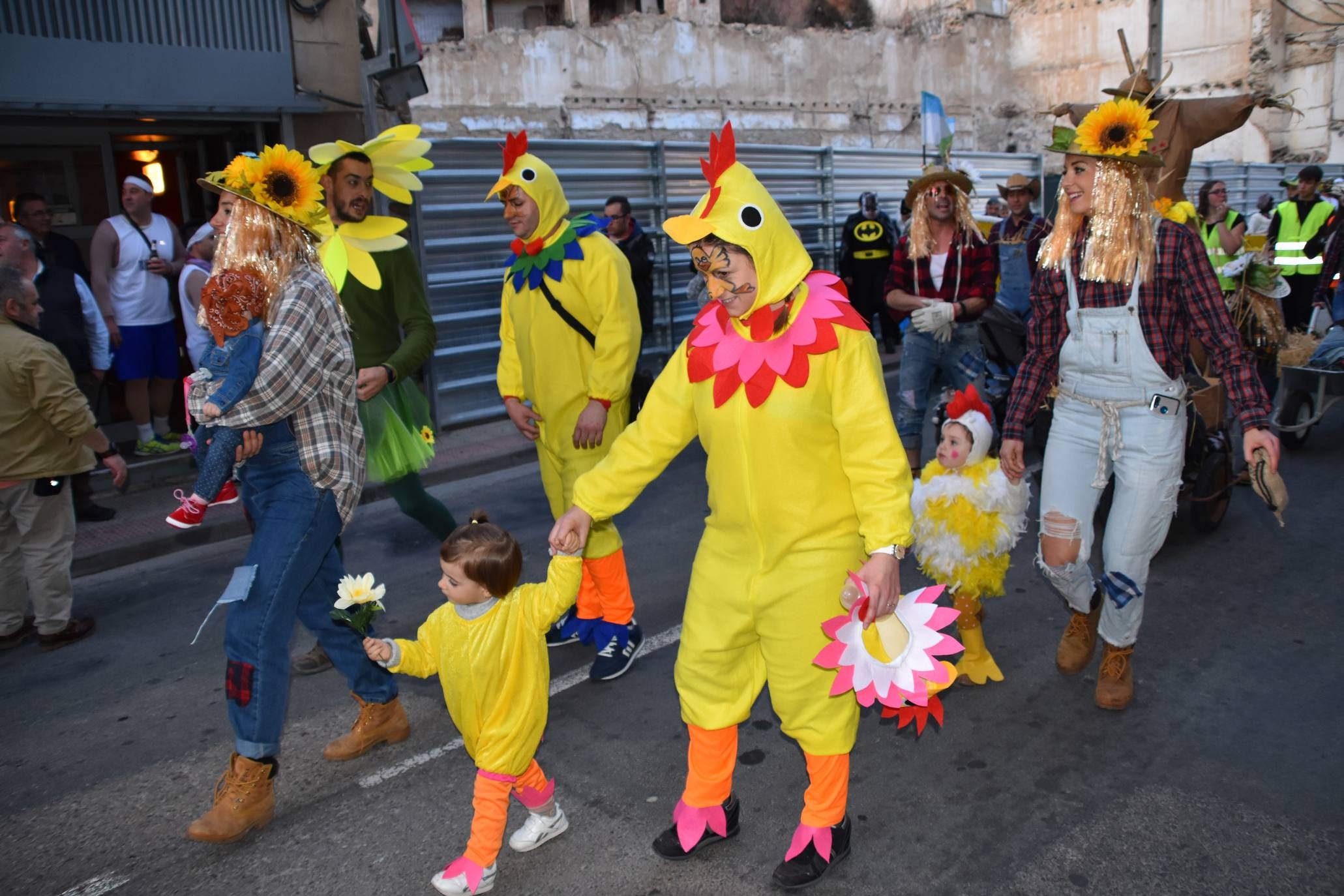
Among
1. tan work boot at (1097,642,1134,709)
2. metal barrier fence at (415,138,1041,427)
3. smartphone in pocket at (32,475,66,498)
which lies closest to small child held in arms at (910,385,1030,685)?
tan work boot at (1097,642,1134,709)

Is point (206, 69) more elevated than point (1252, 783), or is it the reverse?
point (206, 69)

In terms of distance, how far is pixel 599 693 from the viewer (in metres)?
4.59

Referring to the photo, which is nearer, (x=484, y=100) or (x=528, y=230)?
(x=528, y=230)

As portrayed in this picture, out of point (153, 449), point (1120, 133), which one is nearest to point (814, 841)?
point (1120, 133)

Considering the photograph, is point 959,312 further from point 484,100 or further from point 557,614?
point 484,100

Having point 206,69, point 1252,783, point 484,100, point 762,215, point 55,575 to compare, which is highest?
point 484,100

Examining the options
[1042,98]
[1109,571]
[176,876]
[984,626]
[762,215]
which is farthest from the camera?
[1042,98]

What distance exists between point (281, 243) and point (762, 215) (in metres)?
1.75

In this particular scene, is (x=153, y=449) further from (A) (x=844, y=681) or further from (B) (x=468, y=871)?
(A) (x=844, y=681)

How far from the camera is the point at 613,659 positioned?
186 inches

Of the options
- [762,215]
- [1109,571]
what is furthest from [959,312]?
[762,215]

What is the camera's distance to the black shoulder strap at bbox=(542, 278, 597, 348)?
4602 mm

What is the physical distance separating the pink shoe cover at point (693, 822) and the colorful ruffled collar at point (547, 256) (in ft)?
7.61

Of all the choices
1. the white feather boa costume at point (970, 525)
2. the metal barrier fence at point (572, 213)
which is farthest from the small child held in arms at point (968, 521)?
the metal barrier fence at point (572, 213)
